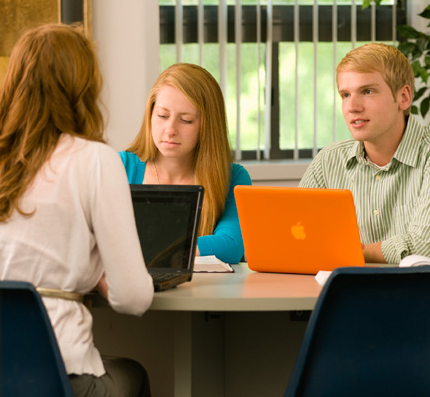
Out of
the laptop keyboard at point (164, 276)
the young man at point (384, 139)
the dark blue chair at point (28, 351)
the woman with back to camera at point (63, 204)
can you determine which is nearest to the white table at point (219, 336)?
the laptop keyboard at point (164, 276)

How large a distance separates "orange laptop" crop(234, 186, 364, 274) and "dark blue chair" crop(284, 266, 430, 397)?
37 cm

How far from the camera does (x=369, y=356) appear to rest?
1.43m

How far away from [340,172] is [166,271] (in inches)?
35.6

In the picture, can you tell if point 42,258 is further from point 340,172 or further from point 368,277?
point 340,172

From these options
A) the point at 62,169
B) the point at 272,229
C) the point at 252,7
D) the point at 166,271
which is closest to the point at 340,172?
the point at 272,229

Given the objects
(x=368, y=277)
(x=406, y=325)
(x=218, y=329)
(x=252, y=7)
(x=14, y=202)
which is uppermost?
(x=252, y=7)

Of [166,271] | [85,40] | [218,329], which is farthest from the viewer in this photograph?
[218,329]

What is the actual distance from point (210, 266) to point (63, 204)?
66 centimetres

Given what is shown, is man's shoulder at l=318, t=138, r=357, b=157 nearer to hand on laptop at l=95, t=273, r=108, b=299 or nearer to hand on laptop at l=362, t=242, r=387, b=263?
hand on laptop at l=362, t=242, r=387, b=263

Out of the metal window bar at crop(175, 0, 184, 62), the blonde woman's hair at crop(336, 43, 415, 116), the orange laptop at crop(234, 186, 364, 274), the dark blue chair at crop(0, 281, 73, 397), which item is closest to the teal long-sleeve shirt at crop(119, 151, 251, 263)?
the orange laptop at crop(234, 186, 364, 274)

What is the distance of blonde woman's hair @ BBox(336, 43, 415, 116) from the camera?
228cm

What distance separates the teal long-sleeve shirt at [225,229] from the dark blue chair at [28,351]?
0.85m

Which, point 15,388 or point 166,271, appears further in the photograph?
point 166,271

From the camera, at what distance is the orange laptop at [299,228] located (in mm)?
1748
